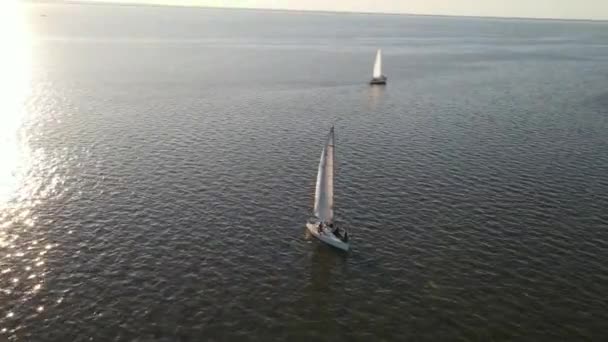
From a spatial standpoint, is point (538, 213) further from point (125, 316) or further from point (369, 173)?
point (125, 316)

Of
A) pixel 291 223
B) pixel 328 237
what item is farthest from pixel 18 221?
pixel 328 237

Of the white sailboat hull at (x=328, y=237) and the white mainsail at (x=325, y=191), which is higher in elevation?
the white mainsail at (x=325, y=191)

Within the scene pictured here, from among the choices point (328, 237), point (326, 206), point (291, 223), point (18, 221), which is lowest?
point (18, 221)

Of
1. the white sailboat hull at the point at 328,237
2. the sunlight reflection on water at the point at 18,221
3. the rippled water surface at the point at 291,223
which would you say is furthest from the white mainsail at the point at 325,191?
the sunlight reflection on water at the point at 18,221

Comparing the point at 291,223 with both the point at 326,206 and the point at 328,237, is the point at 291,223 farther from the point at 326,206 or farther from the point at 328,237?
the point at 328,237

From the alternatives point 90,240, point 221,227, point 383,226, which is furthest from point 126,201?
point 383,226

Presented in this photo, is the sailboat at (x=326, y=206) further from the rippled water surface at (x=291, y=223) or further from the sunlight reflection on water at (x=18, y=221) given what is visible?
the sunlight reflection on water at (x=18, y=221)
